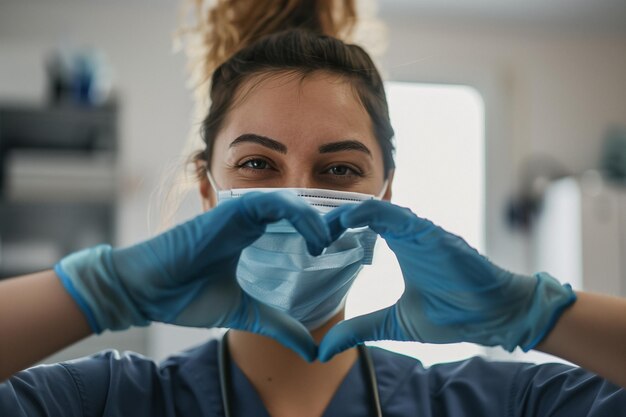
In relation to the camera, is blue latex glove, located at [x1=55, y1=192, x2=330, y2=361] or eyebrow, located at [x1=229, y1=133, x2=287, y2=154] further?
eyebrow, located at [x1=229, y1=133, x2=287, y2=154]

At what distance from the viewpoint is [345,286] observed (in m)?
0.98

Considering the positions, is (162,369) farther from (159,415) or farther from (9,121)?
(9,121)

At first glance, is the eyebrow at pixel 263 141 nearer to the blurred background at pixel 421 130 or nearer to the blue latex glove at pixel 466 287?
the blue latex glove at pixel 466 287

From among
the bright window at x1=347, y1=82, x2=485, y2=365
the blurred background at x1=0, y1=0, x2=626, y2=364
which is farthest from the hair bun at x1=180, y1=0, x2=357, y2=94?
the bright window at x1=347, y1=82, x2=485, y2=365

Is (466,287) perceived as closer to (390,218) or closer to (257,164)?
(390,218)

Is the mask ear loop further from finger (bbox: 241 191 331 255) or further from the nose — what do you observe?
finger (bbox: 241 191 331 255)

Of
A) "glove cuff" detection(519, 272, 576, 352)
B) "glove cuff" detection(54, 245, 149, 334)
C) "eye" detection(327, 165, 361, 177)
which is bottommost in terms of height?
"glove cuff" detection(519, 272, 576, 352)

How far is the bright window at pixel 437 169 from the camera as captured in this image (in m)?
3.26

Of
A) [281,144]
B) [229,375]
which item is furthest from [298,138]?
[229,375]

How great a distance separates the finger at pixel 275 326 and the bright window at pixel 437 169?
2283mm

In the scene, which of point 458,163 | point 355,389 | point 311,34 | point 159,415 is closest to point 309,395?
point 355,389

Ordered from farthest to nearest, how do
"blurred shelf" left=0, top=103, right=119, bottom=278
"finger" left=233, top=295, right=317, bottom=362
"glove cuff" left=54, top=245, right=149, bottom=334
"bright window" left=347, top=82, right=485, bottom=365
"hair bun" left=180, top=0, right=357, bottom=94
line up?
"bright window" left=347, top=82, right=485, bottom=365 < "blurred shelf" left=0, top=103, right=119, bottom=278 < "hair bun" left=180, top=0, right=357, bottom=94 < "finger" left=233, top=295, right=317, bottom=362 < "glove cuff" left=54, top=245, right=149, bottom=334

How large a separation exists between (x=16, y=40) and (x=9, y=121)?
46cm

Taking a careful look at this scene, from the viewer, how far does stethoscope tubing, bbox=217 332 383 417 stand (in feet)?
3.28
